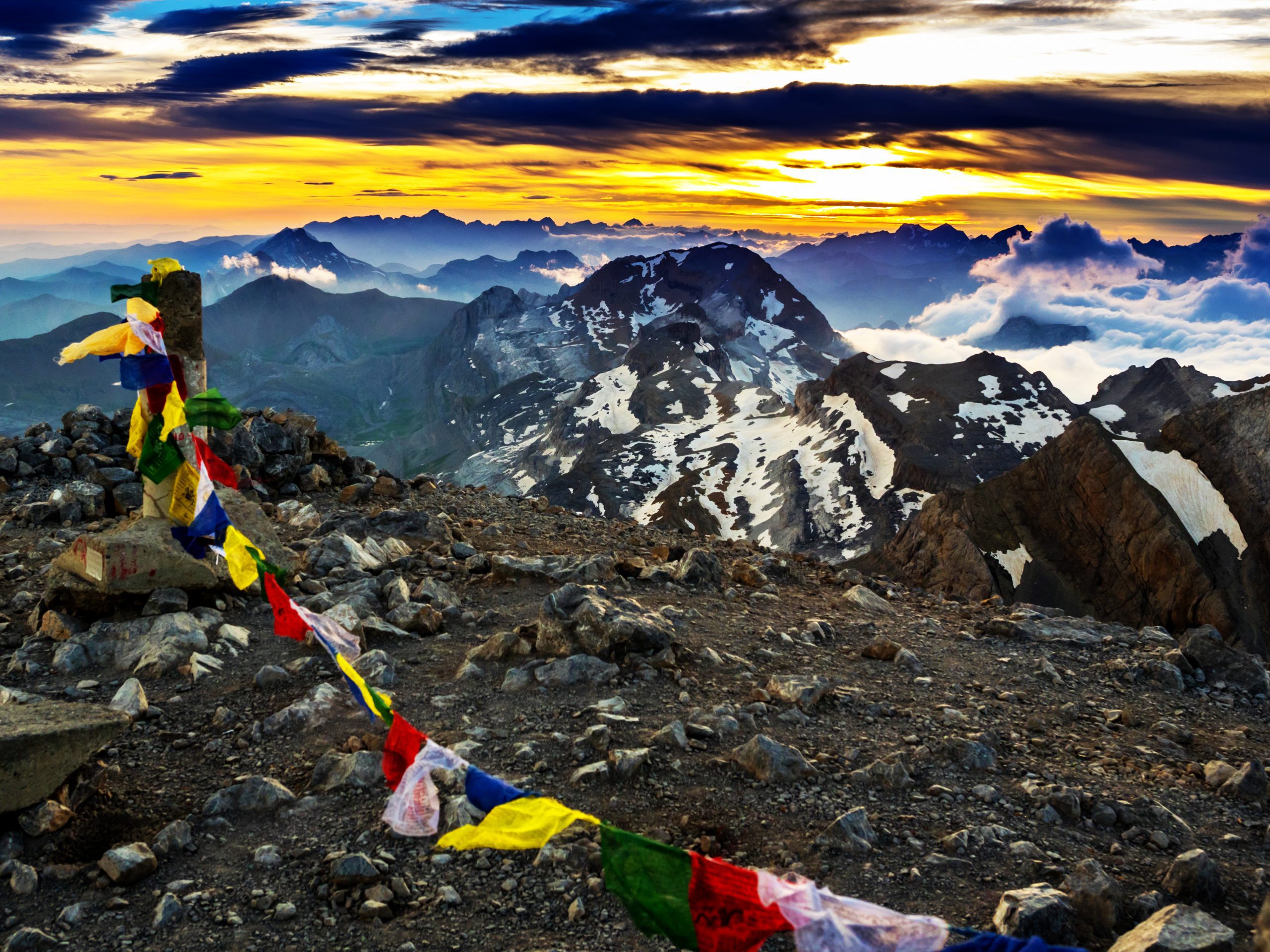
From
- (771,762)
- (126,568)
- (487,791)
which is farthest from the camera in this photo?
(126,568)

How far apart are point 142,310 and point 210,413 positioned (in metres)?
1.92

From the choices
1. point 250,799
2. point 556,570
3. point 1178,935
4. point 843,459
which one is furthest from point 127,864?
point 843,459

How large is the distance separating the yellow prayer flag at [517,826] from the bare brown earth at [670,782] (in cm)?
174

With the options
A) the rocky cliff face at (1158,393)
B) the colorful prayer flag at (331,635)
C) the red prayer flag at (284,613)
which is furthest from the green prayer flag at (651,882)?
the rocky cliff face at (1158,393)

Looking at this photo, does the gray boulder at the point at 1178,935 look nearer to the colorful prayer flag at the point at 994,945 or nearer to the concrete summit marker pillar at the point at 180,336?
the colorful prayer flag at the point at 994,945

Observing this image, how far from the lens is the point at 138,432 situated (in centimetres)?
1212

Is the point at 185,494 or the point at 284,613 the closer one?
the point at 284,613

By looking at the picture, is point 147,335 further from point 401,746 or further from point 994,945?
point 994,945

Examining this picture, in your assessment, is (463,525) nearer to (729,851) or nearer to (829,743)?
(829,743)

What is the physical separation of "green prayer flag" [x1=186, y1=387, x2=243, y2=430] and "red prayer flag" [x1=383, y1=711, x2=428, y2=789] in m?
7.15

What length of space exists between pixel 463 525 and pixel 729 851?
518 inches

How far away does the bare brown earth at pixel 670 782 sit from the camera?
675cm

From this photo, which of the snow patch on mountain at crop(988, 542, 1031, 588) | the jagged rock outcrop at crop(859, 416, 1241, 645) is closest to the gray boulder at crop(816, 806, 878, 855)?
the jagged rock outcrop at crop(859, 416, 1241, 645)

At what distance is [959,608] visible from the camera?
16922 mm
